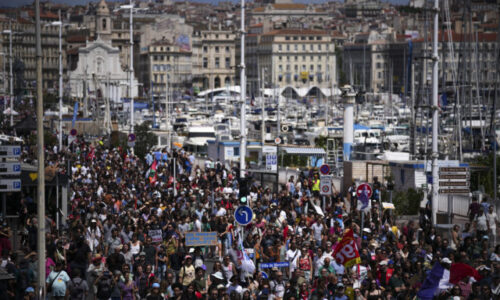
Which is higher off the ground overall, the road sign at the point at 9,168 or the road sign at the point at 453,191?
the road sign at the point at 9,168

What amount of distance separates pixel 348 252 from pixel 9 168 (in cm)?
601

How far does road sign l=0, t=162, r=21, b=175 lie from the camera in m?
20.1

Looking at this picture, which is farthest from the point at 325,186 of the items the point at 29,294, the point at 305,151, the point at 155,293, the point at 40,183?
the point at 305,151

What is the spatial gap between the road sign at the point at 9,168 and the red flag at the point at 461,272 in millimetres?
7673

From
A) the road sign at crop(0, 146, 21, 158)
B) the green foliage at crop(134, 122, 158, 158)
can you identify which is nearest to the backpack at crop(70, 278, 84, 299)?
the road sign at crop(0, 146, 21, 158)

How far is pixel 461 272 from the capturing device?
15.7 meters

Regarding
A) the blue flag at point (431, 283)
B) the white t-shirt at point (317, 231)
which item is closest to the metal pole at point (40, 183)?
the blue flag at point (431, 283)

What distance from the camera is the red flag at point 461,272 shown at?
51.3ft

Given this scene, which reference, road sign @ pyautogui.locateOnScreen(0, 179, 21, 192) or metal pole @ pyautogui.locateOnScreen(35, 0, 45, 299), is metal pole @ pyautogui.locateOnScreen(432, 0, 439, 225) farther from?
metal pole @ pyautogui.locateOnScreen(35, 0, 45, 299)

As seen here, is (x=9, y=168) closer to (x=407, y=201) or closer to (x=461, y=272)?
(x=461, y=272)

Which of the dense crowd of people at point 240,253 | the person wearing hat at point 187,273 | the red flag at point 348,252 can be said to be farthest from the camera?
the red flag at point 348,252

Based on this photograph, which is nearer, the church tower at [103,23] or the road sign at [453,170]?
the road sign at [453,170]

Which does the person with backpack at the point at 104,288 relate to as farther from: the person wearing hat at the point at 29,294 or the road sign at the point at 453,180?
the road sign at the point at 453,180

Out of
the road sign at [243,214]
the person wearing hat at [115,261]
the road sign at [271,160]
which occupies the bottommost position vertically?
the person wearing hat at [115,261]
